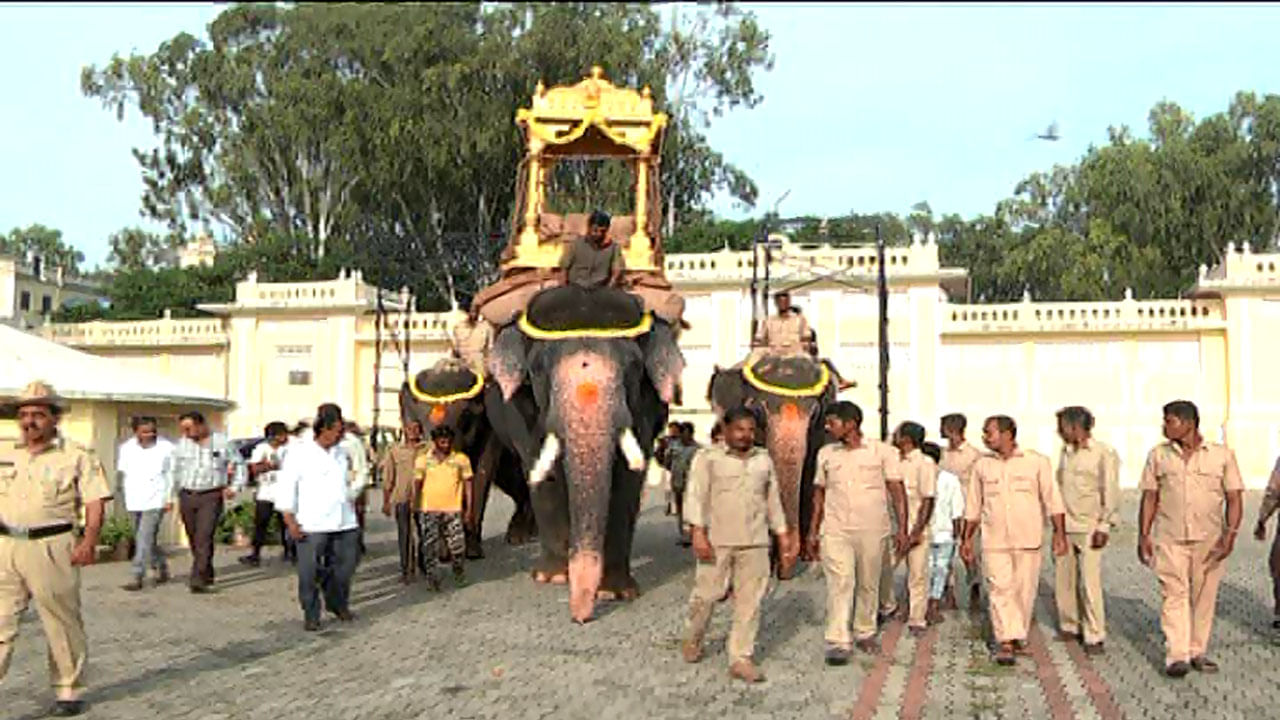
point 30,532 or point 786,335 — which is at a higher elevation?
point 786,335

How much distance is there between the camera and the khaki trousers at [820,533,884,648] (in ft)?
28.6

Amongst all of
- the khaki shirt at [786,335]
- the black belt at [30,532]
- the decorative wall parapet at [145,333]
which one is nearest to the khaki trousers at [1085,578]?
the khaki shirt at [786,335]

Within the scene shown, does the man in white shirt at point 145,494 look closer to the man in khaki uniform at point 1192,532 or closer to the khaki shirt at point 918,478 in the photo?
the khaki shirt at point 918,478

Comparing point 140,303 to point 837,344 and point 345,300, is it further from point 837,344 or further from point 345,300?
point 837,344

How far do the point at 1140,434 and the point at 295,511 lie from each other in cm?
3114

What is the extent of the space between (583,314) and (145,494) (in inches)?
188

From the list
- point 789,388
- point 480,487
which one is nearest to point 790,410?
point 789,388

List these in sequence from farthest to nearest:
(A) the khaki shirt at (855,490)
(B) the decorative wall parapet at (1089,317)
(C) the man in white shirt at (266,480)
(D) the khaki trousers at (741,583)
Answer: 1. (B) the decorative wall parapet at (1089,317)
2. (C) the man in white shirt at (266,480)
3. (A) the khaki shirt at (855,490)
4. (D) the khaki trousers at (741,583)

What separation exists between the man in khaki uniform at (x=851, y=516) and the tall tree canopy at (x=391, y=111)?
27.5m

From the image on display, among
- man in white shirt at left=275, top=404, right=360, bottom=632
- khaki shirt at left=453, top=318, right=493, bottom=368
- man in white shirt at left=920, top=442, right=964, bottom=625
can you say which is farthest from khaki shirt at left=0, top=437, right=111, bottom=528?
khaki shirt at left=453, top=318, right=493, bottom=368

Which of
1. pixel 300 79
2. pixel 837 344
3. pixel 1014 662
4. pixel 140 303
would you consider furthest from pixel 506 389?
pixel 140 303

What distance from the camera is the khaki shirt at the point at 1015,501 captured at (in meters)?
9.06

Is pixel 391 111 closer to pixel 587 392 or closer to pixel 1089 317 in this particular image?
pixel 1089 317

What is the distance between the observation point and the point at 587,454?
396 inches
